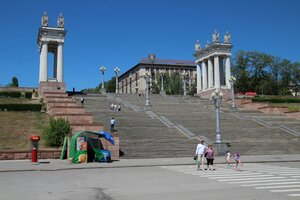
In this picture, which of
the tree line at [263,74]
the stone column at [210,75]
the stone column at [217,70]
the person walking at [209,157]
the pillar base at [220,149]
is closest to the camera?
the person walking at [209,157]

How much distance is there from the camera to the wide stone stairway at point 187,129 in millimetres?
28172

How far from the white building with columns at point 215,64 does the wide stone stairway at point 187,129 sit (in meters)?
17.3

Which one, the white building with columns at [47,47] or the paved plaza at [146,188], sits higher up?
the white building with columns at [47,47]

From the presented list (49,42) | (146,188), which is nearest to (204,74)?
(49,42)

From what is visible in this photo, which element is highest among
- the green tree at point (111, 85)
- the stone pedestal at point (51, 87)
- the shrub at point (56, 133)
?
the green tree at point (111, 85)

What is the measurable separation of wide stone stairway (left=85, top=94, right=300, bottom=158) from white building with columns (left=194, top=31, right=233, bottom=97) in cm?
1731

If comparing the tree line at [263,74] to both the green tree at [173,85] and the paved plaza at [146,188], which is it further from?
the paved plaza at [146,188]

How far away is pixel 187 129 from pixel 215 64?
3293cm

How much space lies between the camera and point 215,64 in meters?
64.4

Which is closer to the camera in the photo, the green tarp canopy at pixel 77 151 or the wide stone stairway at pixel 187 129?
the green tarp canopy at pixel 77 151

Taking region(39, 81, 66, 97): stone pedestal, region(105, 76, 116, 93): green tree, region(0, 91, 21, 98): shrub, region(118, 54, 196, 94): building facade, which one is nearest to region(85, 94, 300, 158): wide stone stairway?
region(39, 81, 66, 97): stone pedestal

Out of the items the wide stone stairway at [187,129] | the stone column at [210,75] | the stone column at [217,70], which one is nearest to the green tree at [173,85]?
the stone column at [210,75]

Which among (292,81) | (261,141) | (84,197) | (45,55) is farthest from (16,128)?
(292,81)

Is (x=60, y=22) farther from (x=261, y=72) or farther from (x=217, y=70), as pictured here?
(x=261, y=72)
